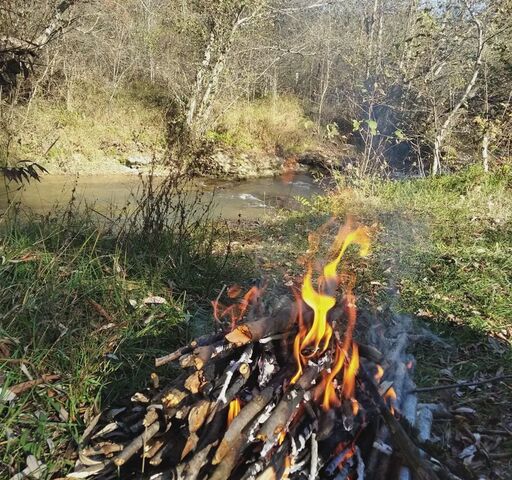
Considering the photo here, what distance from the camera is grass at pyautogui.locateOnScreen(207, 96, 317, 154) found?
16.3 meters

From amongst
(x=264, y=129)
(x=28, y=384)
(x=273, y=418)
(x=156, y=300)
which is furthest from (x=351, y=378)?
(x=264, y=129)

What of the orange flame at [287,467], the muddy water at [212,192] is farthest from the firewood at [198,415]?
the muddy water at [212,192]

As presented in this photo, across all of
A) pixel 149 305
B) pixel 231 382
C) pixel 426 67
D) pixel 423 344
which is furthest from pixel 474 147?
pixel 231 382

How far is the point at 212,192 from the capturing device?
12.4m

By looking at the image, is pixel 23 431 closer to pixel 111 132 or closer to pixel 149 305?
pixel 149 305

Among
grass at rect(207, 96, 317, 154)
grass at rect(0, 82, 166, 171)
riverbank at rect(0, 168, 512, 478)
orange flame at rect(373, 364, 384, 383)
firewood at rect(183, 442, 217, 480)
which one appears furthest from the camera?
grass at rect(207, 96, 317, 154)

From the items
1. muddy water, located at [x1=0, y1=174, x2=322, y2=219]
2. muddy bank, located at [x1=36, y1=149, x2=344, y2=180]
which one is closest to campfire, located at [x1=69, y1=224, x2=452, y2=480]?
Answer: muddy water, located at [x1=0, y1=174, x2=322, y2=219]

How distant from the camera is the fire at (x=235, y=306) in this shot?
2687mm

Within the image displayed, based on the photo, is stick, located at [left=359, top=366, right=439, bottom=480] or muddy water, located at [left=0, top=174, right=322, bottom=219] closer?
stick, located at [left=359, top=366, right=439, bottom=480]

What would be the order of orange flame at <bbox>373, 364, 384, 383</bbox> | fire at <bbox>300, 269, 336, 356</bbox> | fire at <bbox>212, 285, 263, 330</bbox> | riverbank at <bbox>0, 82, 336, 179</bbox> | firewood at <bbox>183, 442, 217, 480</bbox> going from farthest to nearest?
riverbank at <bbox>0, 82, 336, 179</bbox>, fire at <bbox>212, 285, 263, 330</bbox>, orange flame at <bbox>373, 364, 384, 383</bbox>, fire at <bbox>300, 269, 336, 356</bbox>, firewood at <bbox>183, 442, 217, 480</bbox>

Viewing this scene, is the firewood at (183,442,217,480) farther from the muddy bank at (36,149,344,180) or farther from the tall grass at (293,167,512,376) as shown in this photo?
the muddy bank at (36,149,344,180)

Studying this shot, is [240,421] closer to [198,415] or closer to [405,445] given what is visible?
[198,415]

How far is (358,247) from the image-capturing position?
219 inches

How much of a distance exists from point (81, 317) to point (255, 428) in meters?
1.68
